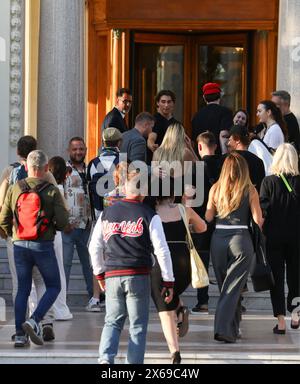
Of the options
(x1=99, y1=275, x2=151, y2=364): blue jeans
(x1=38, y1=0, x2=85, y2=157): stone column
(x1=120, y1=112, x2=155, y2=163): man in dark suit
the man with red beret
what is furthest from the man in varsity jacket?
(x1=38, y1=0, x2=85, y2=157): stone column

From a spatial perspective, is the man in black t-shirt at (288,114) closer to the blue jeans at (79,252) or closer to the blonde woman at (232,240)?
the blue jeans at (79,252)

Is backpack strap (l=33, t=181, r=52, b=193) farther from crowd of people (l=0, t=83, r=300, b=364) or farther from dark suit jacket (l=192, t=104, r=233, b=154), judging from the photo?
dark suit jacket (l=192, t=104, r=233, b=154)

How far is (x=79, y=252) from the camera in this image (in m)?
14.9

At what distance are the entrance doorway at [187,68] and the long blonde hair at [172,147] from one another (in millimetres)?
7937

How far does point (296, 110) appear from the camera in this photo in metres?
16.2

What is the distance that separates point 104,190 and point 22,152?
1603 mm

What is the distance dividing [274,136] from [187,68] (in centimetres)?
681

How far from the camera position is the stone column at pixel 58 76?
1623cm

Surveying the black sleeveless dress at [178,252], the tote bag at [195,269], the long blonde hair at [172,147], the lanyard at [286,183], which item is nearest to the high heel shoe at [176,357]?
the black sleeveless dress at [178,252]

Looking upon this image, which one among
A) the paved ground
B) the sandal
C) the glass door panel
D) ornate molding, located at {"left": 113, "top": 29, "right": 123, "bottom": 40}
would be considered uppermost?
ornate molding, located at {"left": 113, "top": 29, "right": 123, "bottom": 40}

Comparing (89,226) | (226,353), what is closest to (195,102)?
(89,226)

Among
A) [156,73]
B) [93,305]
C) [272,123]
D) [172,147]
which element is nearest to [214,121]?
[272,123]

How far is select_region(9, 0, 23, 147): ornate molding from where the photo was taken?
16500mm
